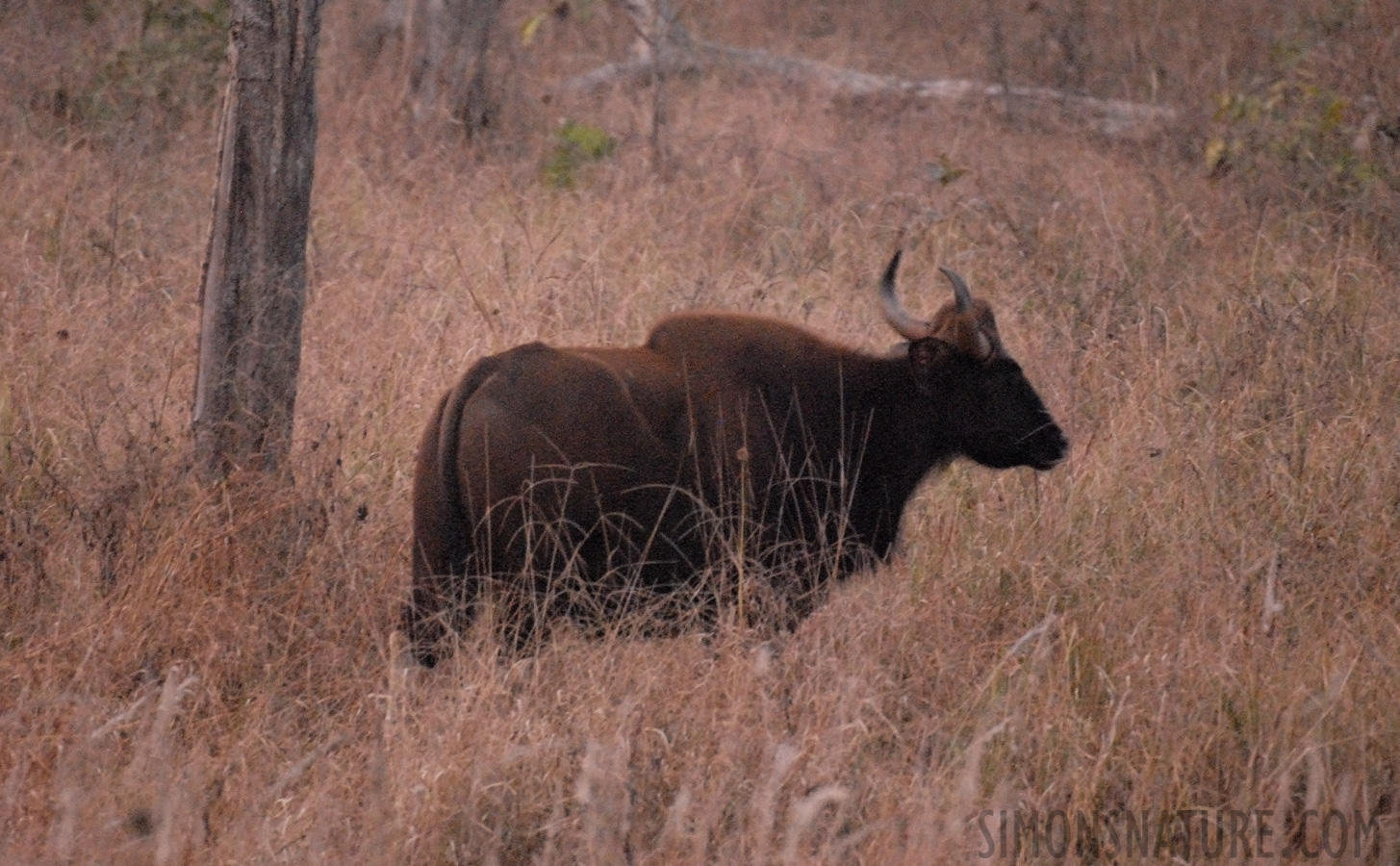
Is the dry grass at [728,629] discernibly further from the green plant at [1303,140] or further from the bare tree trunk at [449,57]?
the bare tree trunk at [449,57]

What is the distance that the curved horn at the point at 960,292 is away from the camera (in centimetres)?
498

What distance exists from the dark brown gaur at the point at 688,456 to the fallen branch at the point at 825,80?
6.13 metres

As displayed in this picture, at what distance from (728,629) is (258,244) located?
196 cm

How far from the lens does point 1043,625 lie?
13.7 ft

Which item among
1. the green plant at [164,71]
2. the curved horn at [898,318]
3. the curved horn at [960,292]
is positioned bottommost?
the curved horn at [898,318]

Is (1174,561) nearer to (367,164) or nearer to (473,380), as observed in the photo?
(473,380)

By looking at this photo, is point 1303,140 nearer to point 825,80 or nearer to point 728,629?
point 825,80

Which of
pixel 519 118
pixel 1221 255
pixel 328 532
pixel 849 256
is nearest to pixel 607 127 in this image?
pixel 519 118

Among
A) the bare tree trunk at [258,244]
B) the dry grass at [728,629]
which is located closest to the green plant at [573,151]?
the dry grass at [728,629]

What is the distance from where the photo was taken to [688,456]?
4.66 meters

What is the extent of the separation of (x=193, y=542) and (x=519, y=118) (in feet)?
21.8

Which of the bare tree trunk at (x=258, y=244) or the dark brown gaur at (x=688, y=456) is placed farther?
the bare tree trunk at (x=258, y=244)

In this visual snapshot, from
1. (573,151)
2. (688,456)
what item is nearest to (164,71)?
(573,151)

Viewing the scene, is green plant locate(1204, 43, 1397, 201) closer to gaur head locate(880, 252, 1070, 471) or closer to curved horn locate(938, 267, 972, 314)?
gaur head locate(880, 252, 1070, 471)
